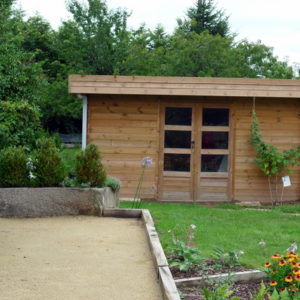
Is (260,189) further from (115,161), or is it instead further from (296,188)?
(115,161)

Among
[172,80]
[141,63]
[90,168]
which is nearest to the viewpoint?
[90,168]

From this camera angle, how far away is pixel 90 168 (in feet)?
28.2

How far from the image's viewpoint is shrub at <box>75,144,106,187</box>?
8.58m

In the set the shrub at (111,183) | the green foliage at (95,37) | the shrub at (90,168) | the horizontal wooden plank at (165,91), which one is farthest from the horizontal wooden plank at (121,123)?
the green foliage at (95,37)

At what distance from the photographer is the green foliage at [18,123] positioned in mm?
11984

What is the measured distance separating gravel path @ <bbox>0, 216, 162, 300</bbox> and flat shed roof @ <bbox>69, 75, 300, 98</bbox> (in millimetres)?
4129

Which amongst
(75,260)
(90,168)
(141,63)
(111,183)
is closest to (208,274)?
(75,260)

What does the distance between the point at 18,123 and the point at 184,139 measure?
3772 mm

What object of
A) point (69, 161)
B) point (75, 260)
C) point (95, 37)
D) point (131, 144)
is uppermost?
point (95, 37)

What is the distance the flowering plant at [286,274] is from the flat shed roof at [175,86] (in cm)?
738

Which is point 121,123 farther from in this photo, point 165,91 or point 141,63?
point 141,63

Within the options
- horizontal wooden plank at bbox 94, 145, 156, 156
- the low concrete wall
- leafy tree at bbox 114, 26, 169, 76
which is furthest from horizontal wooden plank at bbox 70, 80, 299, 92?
leafy tree at bbox 114, 26, 169, 76

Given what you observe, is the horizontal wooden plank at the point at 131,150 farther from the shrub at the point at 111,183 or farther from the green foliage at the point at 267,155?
the shrub at the point at 111,183

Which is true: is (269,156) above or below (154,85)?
below
